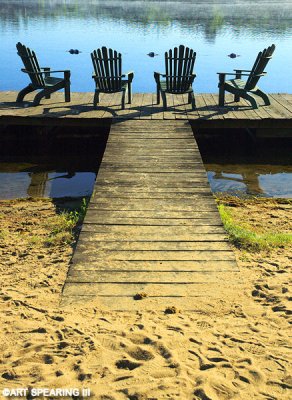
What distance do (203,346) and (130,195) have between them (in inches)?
114

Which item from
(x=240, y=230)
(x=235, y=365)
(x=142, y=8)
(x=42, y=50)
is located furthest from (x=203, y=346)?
(x=142, y=8)

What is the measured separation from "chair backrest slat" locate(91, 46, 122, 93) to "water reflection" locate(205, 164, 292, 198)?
7.68 ft

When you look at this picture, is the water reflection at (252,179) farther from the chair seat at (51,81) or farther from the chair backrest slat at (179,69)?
the chair seat at (51,81)

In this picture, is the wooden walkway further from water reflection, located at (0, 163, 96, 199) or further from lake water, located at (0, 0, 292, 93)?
lake water, located at (0, 0, 292, 93)

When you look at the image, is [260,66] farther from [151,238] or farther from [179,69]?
[151,238]

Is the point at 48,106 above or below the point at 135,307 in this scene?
above

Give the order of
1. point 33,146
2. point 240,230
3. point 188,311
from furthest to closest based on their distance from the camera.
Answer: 1. point 33,146
2. point 240,230
3. point 188,311

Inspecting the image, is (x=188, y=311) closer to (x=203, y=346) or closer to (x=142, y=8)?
(x=203, y=346)

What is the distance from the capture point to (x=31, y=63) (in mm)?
8836

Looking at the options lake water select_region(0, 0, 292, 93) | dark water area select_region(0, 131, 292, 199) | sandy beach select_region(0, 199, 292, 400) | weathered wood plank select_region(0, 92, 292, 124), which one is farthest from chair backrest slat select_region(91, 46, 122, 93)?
lake water select_region(0, 0, 292, 93)

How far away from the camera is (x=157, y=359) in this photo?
3197 mm

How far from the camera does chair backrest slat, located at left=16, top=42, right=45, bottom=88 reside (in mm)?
8734

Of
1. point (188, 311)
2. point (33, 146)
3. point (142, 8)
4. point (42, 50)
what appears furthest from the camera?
point (142, 8)

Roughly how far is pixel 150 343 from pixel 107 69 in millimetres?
6501
